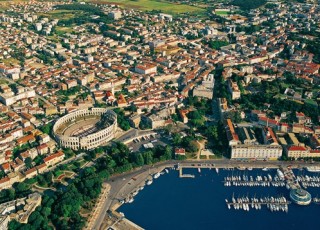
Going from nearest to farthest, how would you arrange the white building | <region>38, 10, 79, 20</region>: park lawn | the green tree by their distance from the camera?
→ 1. the green tree
2. the white building
3. <region>38, 10, 79, 20</region>: park lawn

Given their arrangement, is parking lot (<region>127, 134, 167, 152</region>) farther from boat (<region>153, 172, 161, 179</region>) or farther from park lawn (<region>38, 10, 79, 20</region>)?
park lawn (<region>38, 10, 79, 20</region>)

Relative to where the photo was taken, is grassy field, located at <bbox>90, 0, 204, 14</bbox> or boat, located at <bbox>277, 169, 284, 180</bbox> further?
grassy field, located at <bbox>90, 0, 204, 14</bbox>

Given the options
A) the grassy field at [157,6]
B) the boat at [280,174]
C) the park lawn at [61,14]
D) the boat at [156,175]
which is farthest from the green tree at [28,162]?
the grassy field at [157,6]

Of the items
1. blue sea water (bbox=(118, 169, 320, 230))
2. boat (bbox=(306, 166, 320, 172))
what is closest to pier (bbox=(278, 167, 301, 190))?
blue sea water (bbox=(118, 169, 320, 230))

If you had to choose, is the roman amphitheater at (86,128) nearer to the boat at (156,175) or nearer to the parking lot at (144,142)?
the parking lot at (144,142)

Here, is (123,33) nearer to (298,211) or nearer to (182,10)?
(182,10)

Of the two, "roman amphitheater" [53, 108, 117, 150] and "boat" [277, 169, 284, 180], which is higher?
"roman amphitheater" [53, 108, 117, 150]

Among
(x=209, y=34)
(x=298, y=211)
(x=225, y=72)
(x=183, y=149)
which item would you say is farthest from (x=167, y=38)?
(x=298, y=211)

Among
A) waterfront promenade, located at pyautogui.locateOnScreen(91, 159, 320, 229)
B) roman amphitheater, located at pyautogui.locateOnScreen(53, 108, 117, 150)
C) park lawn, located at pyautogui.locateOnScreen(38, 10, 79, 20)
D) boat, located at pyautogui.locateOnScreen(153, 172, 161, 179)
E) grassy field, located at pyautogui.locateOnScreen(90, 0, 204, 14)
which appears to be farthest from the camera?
grassy field, located at pyautogui.locateOnScreen(90, 0, 204, 14)
